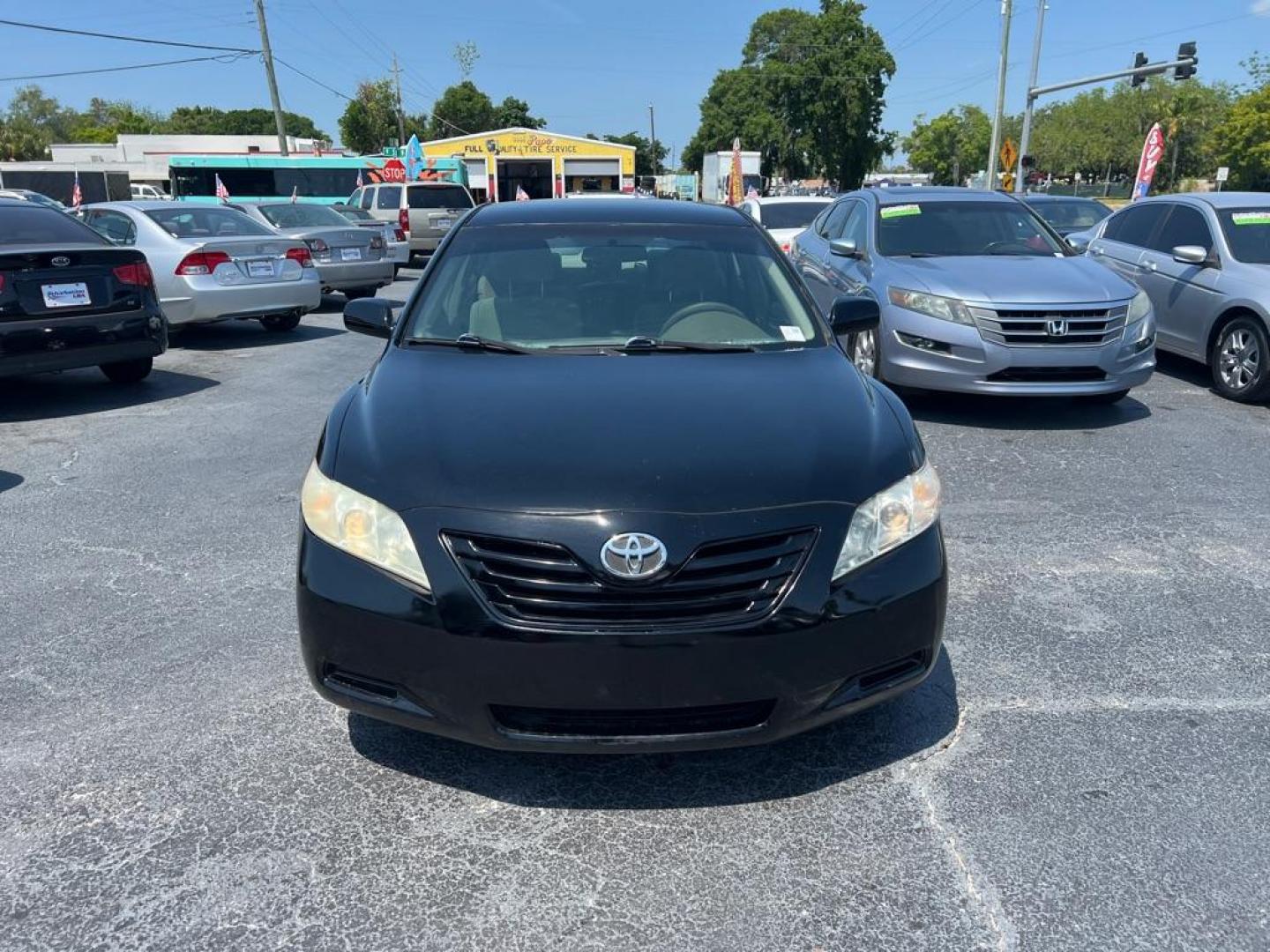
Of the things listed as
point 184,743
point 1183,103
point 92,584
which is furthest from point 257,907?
point 1183,103

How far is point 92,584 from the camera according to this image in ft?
13.5

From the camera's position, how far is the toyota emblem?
7.36 feet

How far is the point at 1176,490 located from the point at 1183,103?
83672 mm

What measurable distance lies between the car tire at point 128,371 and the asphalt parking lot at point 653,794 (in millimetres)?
3978

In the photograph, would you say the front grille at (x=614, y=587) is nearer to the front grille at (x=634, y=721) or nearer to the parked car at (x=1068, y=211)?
the front grille at (x=634, y=721)

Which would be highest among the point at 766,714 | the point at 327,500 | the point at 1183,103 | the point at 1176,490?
the point at 1183,103

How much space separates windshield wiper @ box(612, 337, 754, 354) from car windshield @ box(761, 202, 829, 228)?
12.3 metres

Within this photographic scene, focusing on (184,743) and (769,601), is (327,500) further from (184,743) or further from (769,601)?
Result: (769,601)

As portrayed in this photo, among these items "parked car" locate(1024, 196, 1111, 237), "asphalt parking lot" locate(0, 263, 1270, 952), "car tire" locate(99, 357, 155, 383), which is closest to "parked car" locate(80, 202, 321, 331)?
"car tire" locate(99, 357, 155, 383)

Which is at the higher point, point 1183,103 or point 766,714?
point 1183,103

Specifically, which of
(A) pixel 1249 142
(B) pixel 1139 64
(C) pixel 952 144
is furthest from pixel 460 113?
(B) pixel 1139 64

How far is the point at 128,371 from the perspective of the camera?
8.23 m

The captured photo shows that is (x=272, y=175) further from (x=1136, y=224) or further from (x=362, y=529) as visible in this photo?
(x=362, y=529)

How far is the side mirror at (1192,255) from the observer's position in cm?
785
